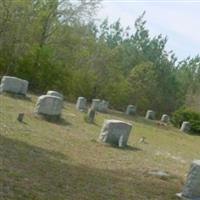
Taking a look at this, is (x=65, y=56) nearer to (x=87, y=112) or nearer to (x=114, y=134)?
(x=87, y=112)

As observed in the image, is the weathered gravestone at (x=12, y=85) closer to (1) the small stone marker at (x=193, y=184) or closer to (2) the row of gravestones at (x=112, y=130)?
(2) the row of gravestones at (x=112, y=130)

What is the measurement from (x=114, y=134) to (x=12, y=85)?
29.3 ft

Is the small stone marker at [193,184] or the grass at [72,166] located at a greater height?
the small stone marker at [193,184]

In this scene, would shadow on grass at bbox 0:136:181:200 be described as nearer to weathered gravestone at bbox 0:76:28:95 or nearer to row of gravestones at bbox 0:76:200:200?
row of gravestones at bbox 0:76:200:200

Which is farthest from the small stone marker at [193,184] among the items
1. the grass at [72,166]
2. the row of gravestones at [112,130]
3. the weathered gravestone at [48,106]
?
the weathered gravestone at [48,106]

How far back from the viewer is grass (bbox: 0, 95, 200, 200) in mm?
7668

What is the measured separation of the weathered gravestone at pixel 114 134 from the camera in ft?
47.8

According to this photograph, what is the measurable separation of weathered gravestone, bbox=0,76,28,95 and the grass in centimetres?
579

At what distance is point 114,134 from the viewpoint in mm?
14703

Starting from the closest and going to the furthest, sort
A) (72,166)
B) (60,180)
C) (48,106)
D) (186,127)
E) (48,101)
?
1. (60,180)
2. (72,166)
3. (48,106)
4. (48,101)
5. (186,127)

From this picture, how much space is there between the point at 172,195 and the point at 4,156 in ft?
9.75

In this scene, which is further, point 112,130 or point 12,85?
point 12,85

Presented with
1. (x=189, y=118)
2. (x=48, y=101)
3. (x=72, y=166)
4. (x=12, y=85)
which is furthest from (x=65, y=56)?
(x=72, y=166)

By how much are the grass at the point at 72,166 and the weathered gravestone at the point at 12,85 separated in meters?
5.79
